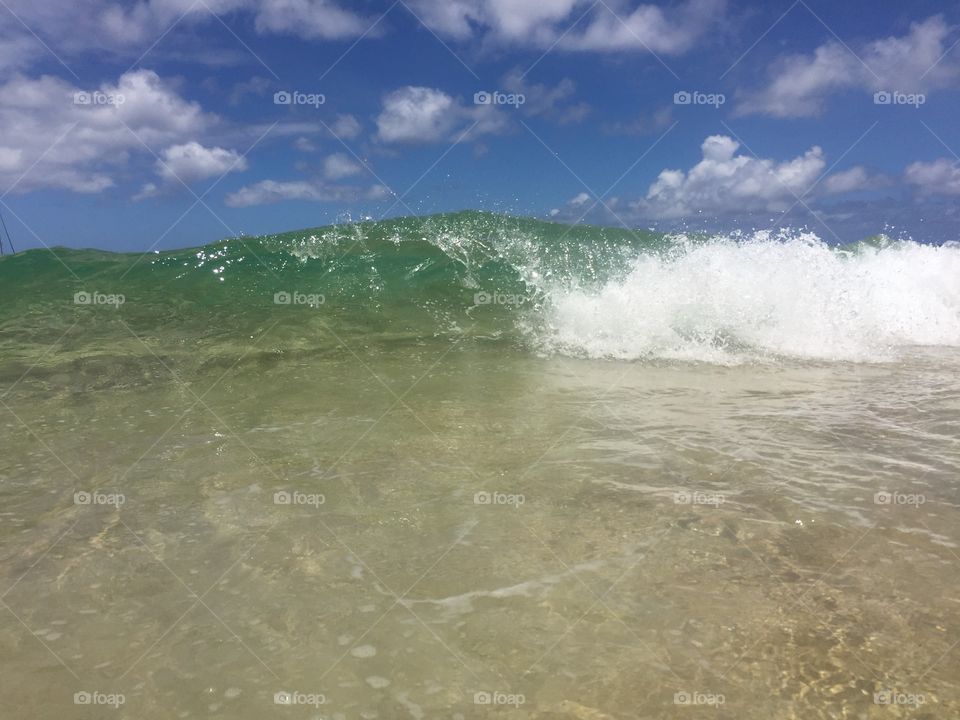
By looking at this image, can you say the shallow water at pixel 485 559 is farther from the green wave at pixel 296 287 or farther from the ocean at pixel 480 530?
the green wave at pixel 296 287

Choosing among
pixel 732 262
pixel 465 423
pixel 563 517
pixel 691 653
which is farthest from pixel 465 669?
pixel 732 262

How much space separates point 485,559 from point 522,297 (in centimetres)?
919

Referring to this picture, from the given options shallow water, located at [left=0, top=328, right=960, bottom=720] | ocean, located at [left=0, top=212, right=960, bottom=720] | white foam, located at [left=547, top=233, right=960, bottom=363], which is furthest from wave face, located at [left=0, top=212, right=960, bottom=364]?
shallow water, located at [left=0, top=328, right=960, bottom=720]

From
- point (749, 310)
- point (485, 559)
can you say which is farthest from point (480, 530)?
point (749, 310)

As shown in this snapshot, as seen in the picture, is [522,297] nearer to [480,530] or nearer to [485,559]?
[480,530]

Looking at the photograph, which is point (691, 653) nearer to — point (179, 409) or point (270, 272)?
point (179, 409)

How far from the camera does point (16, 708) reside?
2.31 metres

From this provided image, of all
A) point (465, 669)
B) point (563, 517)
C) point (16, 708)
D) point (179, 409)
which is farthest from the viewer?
point (179, 409)

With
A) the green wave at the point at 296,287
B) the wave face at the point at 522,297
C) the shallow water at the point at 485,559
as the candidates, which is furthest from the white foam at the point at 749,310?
the shallow water at the point at 485,559

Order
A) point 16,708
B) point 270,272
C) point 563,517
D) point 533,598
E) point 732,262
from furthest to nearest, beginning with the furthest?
point 270,272, point 732,262, point 563,517, point 533,598, point 16,708

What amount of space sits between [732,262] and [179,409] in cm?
884

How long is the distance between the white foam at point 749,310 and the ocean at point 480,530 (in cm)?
19

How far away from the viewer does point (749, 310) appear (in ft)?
33.5

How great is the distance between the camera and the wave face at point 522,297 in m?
9.69
